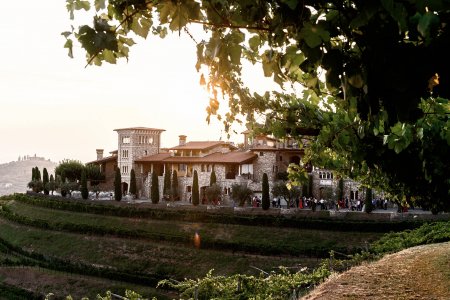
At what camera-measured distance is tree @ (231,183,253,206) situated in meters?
56.1

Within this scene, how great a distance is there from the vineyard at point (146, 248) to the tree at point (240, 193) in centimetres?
757

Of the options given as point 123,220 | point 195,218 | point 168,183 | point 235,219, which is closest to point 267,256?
point 235,219

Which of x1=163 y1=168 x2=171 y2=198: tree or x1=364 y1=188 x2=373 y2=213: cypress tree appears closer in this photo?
x1=364 y1=188 x2=373 y2=213: cypress tree

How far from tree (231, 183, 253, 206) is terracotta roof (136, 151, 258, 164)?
5282 millimetres

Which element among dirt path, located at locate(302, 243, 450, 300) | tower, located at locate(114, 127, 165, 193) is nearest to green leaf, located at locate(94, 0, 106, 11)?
dirt path, located at locate(302, 243, 450, 300)

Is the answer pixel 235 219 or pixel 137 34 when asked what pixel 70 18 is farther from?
pixel 235 219

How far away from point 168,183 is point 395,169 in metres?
53.0

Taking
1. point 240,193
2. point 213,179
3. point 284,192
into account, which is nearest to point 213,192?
point 213,179

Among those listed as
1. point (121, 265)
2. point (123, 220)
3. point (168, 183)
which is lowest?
point (121, 265)

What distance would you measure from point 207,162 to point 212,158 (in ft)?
3.16

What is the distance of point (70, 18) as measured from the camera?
13.1ft

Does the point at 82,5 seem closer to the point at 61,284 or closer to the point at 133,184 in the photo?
the point at 61,284

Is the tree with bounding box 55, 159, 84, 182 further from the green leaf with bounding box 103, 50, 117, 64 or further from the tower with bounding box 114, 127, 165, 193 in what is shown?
the green leaf with bounding box 103, 50, 117, 64

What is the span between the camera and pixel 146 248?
44.5 meters
